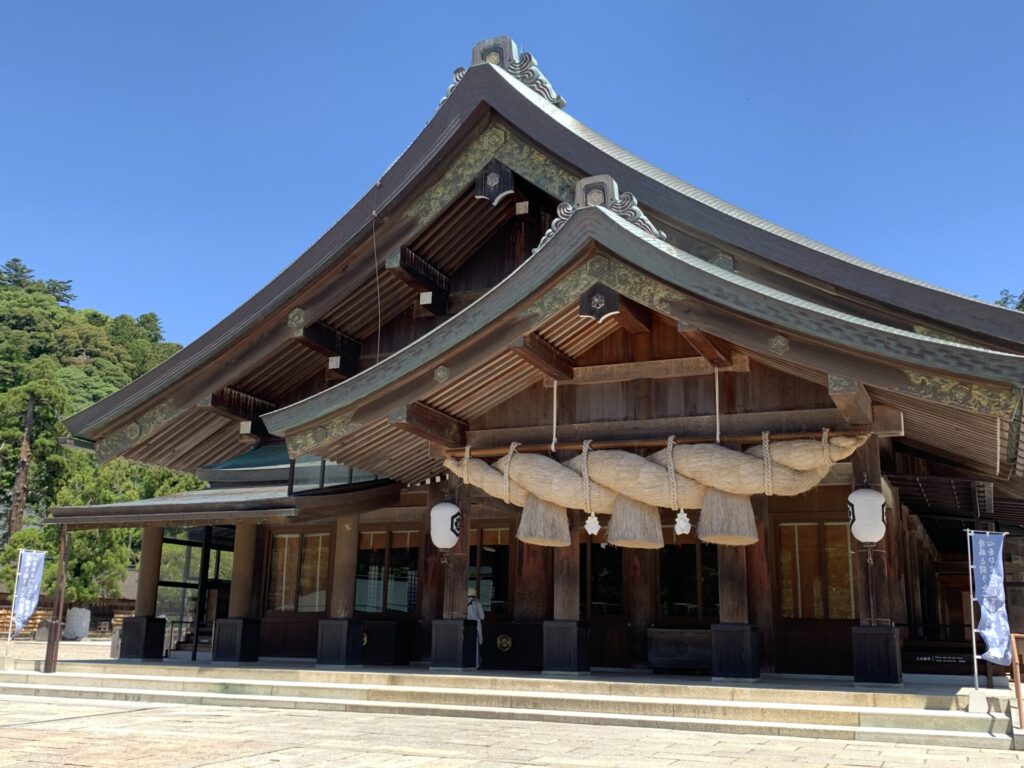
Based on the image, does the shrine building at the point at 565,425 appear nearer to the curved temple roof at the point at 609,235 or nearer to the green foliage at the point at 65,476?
the curved temple roof at the point at 609,235

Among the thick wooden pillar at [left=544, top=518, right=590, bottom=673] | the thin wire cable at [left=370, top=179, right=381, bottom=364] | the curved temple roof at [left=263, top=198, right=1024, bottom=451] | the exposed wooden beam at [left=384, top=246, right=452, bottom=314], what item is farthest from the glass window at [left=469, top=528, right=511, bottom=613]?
the curved temple roof at [left=263, top=198, right=1024, bottom=451]

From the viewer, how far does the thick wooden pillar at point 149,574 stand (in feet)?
45.4

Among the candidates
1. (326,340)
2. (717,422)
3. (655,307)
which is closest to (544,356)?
(655,307)

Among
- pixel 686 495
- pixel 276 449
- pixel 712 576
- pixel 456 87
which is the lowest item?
pixel 712 576

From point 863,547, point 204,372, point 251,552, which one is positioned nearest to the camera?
point 863,547

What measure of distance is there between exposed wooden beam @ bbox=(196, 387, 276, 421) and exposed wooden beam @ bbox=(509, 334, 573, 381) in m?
4.74

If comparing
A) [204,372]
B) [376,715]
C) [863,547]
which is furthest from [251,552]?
[863,547]

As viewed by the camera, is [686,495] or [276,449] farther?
[276,449]

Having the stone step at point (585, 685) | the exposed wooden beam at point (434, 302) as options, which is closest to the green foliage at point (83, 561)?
the stone step at point (585, 685)

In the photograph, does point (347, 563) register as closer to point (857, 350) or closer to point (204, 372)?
point (204, 372)

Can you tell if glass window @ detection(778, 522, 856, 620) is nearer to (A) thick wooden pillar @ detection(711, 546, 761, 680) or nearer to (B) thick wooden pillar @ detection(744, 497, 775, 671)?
(B) thick wooden pillar @ detection(744, 497, 775, 671)

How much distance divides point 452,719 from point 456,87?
A: 739 centimetres

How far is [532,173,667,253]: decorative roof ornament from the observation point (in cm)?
960

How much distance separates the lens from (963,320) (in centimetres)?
892
